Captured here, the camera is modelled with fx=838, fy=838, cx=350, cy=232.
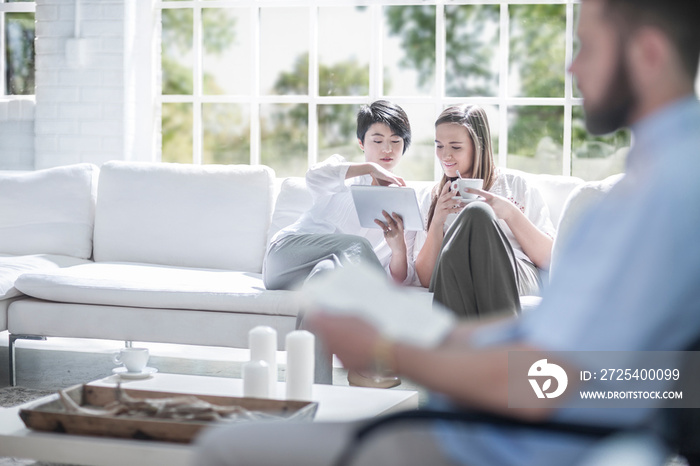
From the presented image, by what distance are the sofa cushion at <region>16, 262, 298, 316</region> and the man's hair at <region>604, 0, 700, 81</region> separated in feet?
7.17

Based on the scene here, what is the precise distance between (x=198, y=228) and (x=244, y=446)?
2.81 meters

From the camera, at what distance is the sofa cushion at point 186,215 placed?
3.62m

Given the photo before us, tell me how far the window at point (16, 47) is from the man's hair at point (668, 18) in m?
4.59

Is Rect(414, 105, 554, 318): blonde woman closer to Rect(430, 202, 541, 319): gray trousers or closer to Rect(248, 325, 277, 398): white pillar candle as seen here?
Rect(430, 202, 541, 319): gray trousers

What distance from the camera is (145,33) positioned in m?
4.59

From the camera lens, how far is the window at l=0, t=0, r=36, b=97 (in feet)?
16.0

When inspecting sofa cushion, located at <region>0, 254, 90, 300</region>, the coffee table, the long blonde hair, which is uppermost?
the long blonde hair

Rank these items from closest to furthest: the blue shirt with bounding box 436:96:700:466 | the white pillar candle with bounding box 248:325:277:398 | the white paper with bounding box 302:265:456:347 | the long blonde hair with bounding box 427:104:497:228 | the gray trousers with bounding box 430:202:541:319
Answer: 1. the blue shirt with bounding box 436:96:700:466
2. the white paper with bounding box 302:265:456:347
3. the white pillar candle with bounding box 248:325:277:398
4. the gray trousers with bounding box 430:202:541:319
5. the long blonde hair with bounding box 427:104:497:228

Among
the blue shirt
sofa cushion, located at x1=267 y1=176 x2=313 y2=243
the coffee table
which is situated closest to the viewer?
the blue shirt

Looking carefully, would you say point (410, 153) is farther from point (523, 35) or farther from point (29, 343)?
point (29, 343)

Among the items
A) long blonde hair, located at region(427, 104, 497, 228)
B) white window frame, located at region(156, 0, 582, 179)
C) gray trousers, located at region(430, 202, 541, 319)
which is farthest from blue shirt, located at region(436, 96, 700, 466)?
white window frame, located at region(156, 0, 582, 179)

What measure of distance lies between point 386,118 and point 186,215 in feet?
3.36

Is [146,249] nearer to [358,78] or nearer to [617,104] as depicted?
[358,78]

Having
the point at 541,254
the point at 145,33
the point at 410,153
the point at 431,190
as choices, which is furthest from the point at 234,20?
the point at 541,254
